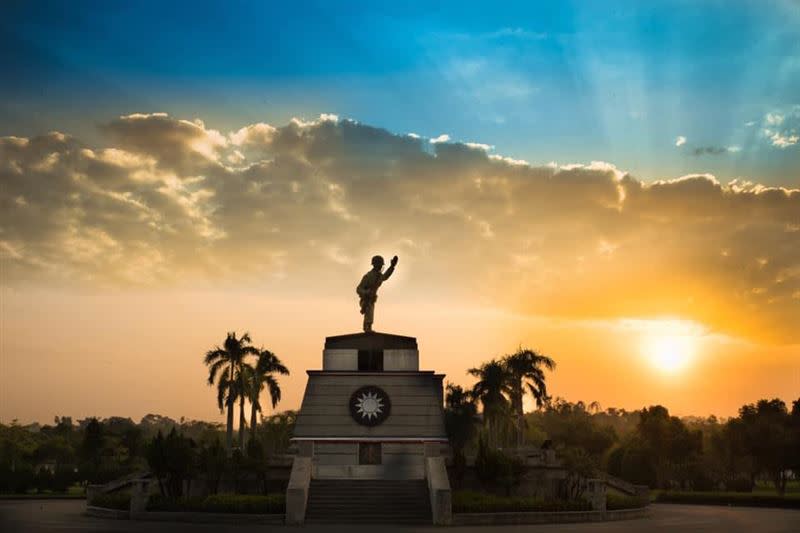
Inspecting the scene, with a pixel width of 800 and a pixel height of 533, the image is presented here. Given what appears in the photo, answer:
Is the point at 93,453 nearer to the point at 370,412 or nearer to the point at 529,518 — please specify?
the point at 370,412

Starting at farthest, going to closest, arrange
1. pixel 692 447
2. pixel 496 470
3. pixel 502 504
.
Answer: pixel 692 447
pixel 496 470
pixel 502 504

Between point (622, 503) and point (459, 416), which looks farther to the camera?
point (459, 416)

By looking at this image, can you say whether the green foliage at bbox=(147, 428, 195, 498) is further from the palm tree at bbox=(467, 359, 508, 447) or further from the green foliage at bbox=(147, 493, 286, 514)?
the palm tree at bbox=(467, 359, 508, 447)

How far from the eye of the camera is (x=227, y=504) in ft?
131

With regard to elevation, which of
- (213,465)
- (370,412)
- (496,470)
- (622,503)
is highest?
(370,412)

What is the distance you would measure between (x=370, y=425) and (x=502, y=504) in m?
10.1

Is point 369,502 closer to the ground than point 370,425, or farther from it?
closer to the ground

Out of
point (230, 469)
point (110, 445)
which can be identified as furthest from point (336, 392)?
point (110, 445)

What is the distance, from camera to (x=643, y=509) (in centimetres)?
4772

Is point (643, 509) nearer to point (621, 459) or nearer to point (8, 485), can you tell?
point (8, 485)

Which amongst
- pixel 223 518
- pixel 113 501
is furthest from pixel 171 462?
pixel 223 518

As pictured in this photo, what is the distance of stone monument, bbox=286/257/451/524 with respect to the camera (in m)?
43.8

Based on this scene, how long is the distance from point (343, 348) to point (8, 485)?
32533 millimetres

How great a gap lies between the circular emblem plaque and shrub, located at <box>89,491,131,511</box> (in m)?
12.3
